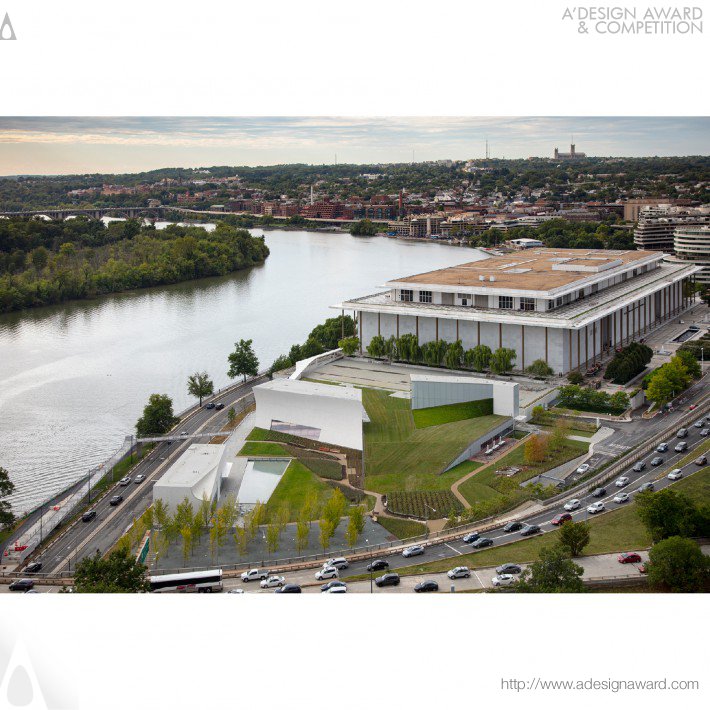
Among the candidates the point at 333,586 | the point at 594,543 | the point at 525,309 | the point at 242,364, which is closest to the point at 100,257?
the point at 242,364

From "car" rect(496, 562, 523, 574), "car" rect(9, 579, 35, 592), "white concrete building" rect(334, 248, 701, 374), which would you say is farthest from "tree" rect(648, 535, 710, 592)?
"white concrete building" rect(334, 248, 701, 374)

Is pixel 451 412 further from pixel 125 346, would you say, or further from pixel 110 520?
pixel 125 346

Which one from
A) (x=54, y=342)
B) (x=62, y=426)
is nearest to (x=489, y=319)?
(x=62, y=426)

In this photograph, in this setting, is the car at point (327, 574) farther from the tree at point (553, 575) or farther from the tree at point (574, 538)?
the tree at point (574, 538)

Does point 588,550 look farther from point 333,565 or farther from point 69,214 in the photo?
point 69,214

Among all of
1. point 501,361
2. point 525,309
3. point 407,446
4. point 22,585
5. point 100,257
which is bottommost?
point 22,585

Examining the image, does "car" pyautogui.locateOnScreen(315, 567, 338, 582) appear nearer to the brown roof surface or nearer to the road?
the road
